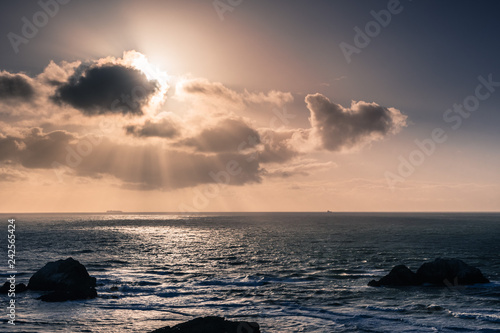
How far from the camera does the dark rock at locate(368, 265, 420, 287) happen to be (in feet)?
129

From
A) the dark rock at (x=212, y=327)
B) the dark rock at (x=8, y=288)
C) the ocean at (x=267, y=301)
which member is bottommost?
the ocean at (x=267, y=301)

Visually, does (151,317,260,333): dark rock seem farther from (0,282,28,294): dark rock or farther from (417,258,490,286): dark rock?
(417,258,490,286): dark rock

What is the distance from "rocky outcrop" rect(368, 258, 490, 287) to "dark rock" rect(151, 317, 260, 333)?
→ 23.3m

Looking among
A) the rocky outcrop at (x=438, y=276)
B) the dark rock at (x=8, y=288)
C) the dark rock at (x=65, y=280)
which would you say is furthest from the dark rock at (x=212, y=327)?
the rocky outcrop at (x=438, y=276)

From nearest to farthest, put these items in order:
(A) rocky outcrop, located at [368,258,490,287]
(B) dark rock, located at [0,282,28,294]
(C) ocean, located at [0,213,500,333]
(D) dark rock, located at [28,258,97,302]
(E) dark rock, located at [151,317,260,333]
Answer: (E) dark rock, located at [151,317,260,333] < (C) ocean, located at [0,213,500,333] < (D) dark rock, located at [28,258,97,302] < (B) dark rock, located at [0,282,28,294] < (A) rocky outcrop, located at [368,258,490,287]

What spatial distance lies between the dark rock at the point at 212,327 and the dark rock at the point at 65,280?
683 inches

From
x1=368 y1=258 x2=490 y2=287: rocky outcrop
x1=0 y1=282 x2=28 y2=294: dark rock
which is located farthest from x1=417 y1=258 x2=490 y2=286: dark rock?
x1=0 y1=282 x2=28 y2=294: dark rock

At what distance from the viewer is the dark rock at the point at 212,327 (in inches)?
768

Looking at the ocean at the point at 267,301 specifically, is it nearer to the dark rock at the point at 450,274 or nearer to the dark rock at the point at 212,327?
the dark rock at the point at 450,274

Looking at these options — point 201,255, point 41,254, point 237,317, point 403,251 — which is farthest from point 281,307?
point 41,254

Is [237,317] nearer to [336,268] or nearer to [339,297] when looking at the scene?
[339,297]

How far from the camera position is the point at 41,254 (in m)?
69.6

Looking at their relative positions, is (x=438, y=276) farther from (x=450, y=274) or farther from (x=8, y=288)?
(x=8, y=288)

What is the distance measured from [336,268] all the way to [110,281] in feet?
96.6
